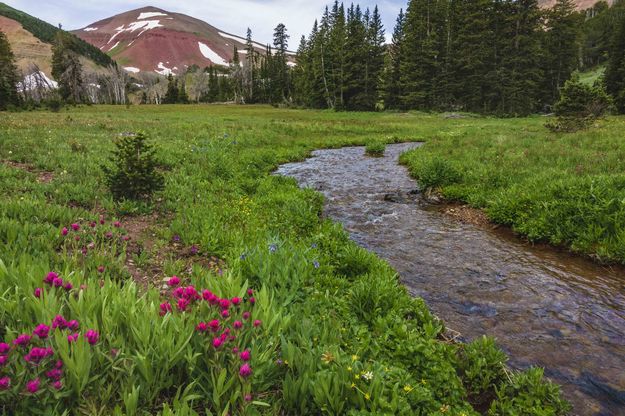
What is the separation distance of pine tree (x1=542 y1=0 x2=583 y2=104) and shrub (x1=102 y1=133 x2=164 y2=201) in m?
71.7

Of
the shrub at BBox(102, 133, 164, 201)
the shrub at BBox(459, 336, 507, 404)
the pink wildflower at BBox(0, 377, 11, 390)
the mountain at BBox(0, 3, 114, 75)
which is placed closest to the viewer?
the pink wildflower at BBox(0, 377, 11, 390)

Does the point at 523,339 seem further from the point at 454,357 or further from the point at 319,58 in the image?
the point at 319,58

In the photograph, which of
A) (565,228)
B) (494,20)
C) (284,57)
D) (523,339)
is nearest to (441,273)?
(523,339)

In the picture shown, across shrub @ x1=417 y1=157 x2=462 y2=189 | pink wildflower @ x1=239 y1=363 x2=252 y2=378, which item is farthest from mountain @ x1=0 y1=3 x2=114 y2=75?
pink wildflower @ x1=239 y1=363 x2=252 y2=378

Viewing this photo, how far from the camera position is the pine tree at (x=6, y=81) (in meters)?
47.2

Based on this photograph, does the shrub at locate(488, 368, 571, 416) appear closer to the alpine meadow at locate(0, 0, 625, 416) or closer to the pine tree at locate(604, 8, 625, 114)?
the alpine meadow at locate(0, 0, 625, 416)

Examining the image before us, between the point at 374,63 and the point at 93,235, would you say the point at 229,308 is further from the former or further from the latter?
the point at 374,63

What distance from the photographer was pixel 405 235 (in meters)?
8.98

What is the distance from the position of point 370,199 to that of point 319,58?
230ft

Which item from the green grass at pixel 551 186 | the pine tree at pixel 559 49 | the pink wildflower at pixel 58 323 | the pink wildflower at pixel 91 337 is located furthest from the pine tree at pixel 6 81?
the pine tree at pixel 559 49

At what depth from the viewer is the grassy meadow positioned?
8.39 feet

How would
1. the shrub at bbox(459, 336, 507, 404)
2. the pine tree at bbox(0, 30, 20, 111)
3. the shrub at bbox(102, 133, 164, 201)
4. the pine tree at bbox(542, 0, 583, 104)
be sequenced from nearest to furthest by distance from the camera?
1. the shrub at bbox(459, 336, 507, 404)
2. the shrub at bbox(102, 133, 164, 201)
3. the pine tree at bbox(0, 30, 20, 111)
4. the pine tree at bbox(542, 0, 583, 104)

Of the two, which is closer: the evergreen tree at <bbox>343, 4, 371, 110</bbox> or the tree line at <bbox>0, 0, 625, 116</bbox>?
the tree line at <bbox>0, 0, 625, 116</bbox>

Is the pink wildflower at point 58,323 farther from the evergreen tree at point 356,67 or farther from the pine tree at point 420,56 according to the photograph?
the evergreen tree at point 356,67
